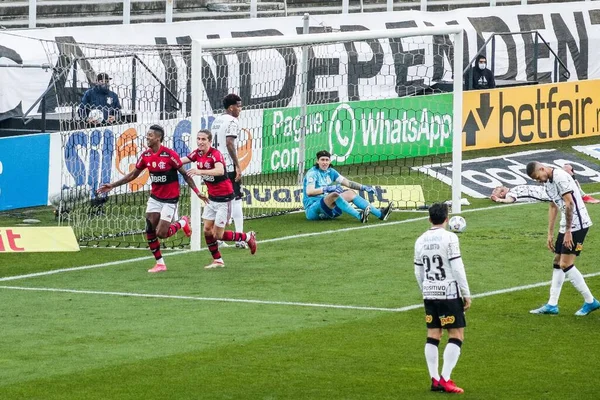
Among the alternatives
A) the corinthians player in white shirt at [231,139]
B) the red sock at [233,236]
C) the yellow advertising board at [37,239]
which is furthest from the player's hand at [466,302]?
the yellow advertising board at [37,239]

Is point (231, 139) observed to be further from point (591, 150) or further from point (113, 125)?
point (591, 150)

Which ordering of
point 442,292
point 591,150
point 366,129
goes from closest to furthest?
1. point 442,292
2. point 366,129
3. point 591,150

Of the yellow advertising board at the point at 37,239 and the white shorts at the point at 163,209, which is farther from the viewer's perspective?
the yellow advertising board at the point at 37,239

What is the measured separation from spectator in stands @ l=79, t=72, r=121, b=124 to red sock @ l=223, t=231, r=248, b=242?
5655 mm

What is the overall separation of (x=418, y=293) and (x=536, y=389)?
16.5ft

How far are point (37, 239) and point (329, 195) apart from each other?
515 cm

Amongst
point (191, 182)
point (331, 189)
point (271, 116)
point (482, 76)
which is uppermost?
point (482, 76)

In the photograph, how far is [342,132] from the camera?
97.9 feet

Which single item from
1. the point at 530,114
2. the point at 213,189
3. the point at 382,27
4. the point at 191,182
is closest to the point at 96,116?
the point at 213,189

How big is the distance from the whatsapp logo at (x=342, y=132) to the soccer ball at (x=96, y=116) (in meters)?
5.87

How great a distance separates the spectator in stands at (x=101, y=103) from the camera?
984 inches

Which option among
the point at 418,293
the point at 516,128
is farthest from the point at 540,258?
the point at 516,128

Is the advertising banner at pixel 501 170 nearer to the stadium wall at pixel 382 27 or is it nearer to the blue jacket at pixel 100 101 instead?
the stadium wall at pixel 382 27

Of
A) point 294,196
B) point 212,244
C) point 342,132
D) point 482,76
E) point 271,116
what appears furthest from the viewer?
point 482,76
